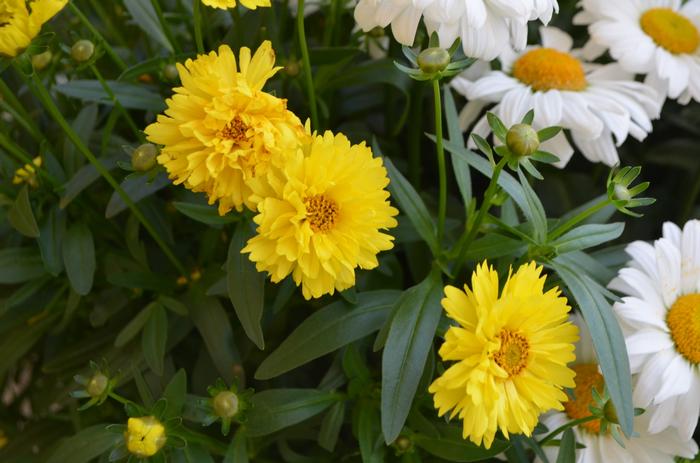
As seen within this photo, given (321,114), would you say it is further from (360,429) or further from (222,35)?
(360,429)

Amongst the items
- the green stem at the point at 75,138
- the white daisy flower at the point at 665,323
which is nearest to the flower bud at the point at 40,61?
the green stem at the point at 75,138

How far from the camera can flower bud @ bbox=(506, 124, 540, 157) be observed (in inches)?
18.2

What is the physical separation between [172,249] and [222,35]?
0.23 m

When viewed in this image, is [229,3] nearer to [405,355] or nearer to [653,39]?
[405,355]

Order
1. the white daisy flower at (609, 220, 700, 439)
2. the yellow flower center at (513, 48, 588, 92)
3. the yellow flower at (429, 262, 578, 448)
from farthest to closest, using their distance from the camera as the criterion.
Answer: the yellow flower center at (513, 48, 588, 92) < the white daisy flower at (609, 220, 700, 439) < the yellow flower at (429, 262, 578, 448)

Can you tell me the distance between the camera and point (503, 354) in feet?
1.57

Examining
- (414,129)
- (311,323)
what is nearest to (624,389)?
(311,323)

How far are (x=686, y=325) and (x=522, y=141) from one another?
0.80 ft

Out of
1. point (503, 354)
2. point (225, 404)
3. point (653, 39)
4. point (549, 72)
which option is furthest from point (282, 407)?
point (653, 39)

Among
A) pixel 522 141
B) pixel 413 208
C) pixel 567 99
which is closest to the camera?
pixel 522 141

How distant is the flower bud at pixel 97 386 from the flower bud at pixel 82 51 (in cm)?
22

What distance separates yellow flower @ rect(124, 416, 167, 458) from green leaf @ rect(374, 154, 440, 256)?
229mm

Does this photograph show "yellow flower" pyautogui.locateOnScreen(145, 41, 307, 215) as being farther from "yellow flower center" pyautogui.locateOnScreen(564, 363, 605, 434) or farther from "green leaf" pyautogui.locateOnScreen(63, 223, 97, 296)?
"yellow flower center" pyautogui.locateOnScreen(564, 363, 605, 434)

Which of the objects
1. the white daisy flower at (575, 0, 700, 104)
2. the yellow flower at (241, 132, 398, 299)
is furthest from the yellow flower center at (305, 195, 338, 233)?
the white daisy flower at (575, 0, 700, 104)
